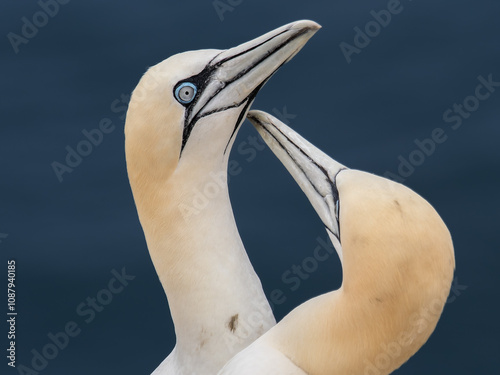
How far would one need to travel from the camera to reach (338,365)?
711 cm

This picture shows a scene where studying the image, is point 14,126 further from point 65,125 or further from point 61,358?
point 61,358

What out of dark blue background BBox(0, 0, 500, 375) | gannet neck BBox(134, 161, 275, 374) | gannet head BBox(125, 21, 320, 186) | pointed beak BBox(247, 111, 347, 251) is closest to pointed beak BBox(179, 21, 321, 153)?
gannet head BBox(125, 21, 320, 186)

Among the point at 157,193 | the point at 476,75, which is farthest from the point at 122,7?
the point at 157,193

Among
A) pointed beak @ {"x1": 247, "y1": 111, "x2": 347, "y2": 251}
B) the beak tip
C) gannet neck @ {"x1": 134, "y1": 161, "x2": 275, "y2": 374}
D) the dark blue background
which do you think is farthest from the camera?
the dark blue background

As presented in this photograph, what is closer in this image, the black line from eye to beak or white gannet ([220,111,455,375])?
white gannet ([220,111,455,375])

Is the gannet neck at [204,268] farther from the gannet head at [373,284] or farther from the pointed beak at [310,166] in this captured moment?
the gannet head at [373,284]

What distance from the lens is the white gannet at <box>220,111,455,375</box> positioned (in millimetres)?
6754

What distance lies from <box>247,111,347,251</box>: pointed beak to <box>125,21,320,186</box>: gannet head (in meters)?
0.21

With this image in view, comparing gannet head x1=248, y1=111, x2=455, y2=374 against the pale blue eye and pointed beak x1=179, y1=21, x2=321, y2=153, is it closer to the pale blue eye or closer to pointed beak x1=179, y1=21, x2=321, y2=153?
pointed beak x1=179, y1=21, x2=321, y2=153

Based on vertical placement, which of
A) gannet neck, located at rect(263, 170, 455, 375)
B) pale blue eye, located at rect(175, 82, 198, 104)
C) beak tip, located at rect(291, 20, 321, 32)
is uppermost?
pale blue eye, located at rect(175, 82, 198, 104)

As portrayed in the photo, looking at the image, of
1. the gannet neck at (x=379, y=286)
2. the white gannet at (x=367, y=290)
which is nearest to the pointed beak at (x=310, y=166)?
the white gannet at (x=367, y=290)

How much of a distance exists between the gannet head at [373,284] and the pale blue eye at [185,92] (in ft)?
3.08

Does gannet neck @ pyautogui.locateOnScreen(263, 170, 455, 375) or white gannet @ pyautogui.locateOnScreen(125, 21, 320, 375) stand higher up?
white gannet @ pyautogui.locateOnScreen(125, 21, 320, 375)

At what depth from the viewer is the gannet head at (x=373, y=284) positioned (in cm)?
675
